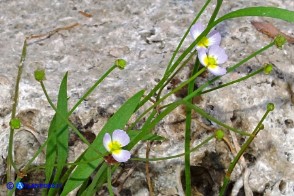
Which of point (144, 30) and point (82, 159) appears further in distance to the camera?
point (144, 30)

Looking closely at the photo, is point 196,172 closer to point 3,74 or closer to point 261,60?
point 261,60

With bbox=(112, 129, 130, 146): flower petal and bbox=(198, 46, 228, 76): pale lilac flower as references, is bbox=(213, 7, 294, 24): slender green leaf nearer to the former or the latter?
bbox=(198, 46, 228, 76): pale lilac flower

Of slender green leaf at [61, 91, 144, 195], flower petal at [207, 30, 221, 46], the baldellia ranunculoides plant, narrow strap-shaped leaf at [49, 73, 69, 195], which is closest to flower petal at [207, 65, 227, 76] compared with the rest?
the baldellia ranunculoides plant

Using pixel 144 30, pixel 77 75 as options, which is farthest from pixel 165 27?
pixel 77 75

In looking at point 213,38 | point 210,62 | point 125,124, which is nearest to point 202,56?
point 210,62

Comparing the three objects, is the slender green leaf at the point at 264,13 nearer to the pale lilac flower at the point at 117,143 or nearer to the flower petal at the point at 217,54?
the flower petal at the point at 217,54

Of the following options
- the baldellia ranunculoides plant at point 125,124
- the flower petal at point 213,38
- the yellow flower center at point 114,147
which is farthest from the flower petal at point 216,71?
the yellow flower center at point 114,147
